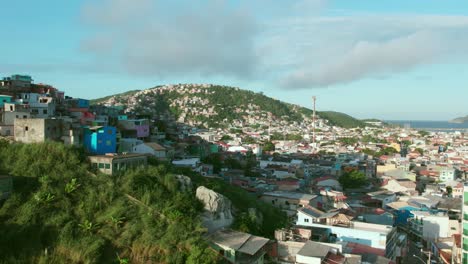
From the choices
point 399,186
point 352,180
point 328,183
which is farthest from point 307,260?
point 399,186

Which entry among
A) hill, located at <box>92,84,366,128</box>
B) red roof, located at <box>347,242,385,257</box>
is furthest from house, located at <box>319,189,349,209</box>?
hill, located at <box>92,84,366,128</box>

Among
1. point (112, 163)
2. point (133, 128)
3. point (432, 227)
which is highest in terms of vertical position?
point (133, 128)

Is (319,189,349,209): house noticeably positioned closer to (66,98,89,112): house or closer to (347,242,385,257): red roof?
(347,242,385,257): red roof

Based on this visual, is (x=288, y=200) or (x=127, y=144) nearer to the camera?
(x=288, y=200)

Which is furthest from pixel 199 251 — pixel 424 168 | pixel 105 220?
pixel 424 168

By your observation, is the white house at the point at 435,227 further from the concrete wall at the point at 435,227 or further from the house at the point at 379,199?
the house at the point at 379,199

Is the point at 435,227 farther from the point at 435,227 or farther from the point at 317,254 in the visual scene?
the point at 317,254

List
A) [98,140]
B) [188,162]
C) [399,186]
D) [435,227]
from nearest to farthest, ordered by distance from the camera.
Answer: [98,140]
[435,227]
[188,162]
[399,186]

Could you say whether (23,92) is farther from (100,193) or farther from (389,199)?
(389,199)
